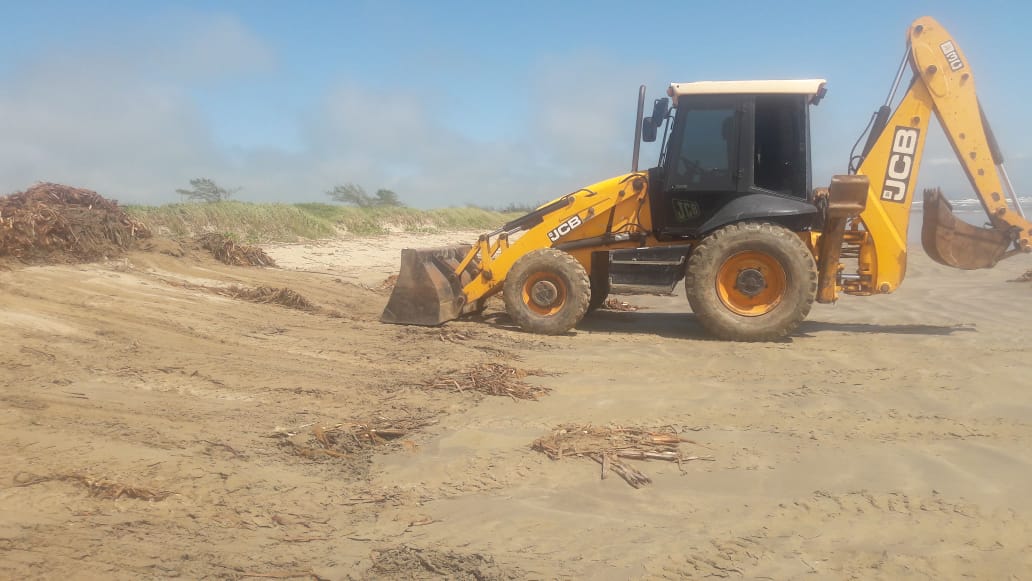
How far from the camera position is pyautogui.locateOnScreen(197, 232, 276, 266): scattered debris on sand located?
36.4 ft

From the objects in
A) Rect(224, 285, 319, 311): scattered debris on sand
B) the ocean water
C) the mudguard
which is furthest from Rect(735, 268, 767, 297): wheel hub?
Rect(224, 285, 319, 311): scattered debris on sand

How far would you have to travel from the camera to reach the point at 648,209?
8.57 meters

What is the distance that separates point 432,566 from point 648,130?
636cm

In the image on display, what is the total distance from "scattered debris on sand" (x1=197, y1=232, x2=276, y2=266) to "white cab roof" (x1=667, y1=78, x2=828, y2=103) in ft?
22.9

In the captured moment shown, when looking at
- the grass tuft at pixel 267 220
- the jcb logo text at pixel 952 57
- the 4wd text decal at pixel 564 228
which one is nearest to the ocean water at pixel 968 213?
the jcb logo text at pixel 952 57

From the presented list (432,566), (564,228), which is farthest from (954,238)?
(432,566)

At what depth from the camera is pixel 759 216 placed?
7848 mm

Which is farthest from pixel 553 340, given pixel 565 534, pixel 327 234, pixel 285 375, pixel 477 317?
pixel 327 234

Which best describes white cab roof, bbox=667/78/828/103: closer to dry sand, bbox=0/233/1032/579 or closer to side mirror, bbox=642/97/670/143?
side mirror, bbox=642/97/670/143

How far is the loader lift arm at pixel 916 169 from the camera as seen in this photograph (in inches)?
315

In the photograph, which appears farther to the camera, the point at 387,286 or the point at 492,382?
the point at 387,286

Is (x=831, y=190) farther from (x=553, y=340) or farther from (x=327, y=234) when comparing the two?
(x=327, y=234)

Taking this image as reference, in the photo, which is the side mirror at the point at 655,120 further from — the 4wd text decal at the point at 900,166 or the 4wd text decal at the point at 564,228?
the 4wd text decal at the point at 900,166

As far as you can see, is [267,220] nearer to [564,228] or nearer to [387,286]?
[387,286]
